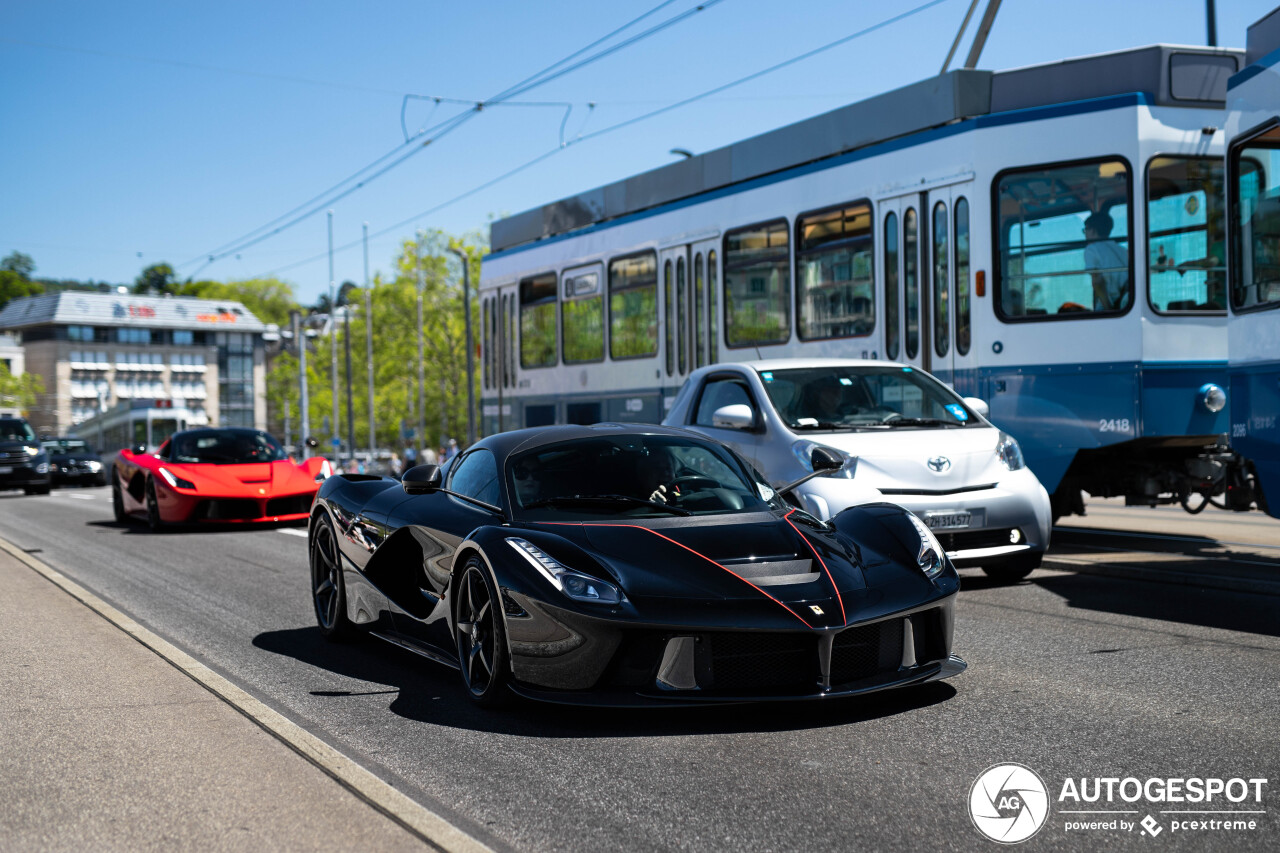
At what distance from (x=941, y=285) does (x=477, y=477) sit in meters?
6.40

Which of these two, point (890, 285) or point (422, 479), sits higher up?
point (890, 285)

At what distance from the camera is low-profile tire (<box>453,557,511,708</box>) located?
536cm

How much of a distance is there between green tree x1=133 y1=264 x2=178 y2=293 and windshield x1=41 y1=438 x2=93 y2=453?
128806 millimetres

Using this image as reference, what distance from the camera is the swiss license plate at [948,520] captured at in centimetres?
881

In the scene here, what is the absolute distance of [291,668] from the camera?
677 cm

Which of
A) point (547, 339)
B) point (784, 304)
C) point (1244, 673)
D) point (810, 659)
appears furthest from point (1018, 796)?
point (547, 339)

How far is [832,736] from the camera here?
4934mm

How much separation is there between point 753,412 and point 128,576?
208 inches

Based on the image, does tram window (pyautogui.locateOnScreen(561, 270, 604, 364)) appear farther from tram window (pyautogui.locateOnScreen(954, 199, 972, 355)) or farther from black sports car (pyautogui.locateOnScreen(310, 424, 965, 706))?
black sports car (pyautogui.locateOnScreen(310, 424, 965, 706))

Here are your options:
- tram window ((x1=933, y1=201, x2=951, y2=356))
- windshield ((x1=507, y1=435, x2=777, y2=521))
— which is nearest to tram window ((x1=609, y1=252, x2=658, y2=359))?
tram window ((x1=933, y1=201, x2=951, y2=356))

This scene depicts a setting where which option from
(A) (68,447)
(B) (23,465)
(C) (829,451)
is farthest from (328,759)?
(A) (68,447)

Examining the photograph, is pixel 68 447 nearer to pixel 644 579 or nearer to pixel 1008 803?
pixel 644 579

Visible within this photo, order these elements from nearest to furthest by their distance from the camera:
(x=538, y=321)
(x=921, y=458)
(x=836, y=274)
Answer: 1. (x=921, y=458)
2. (x=836, y=274)
3. (x=538, y=321)

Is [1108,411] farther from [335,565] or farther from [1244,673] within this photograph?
[335,565]
